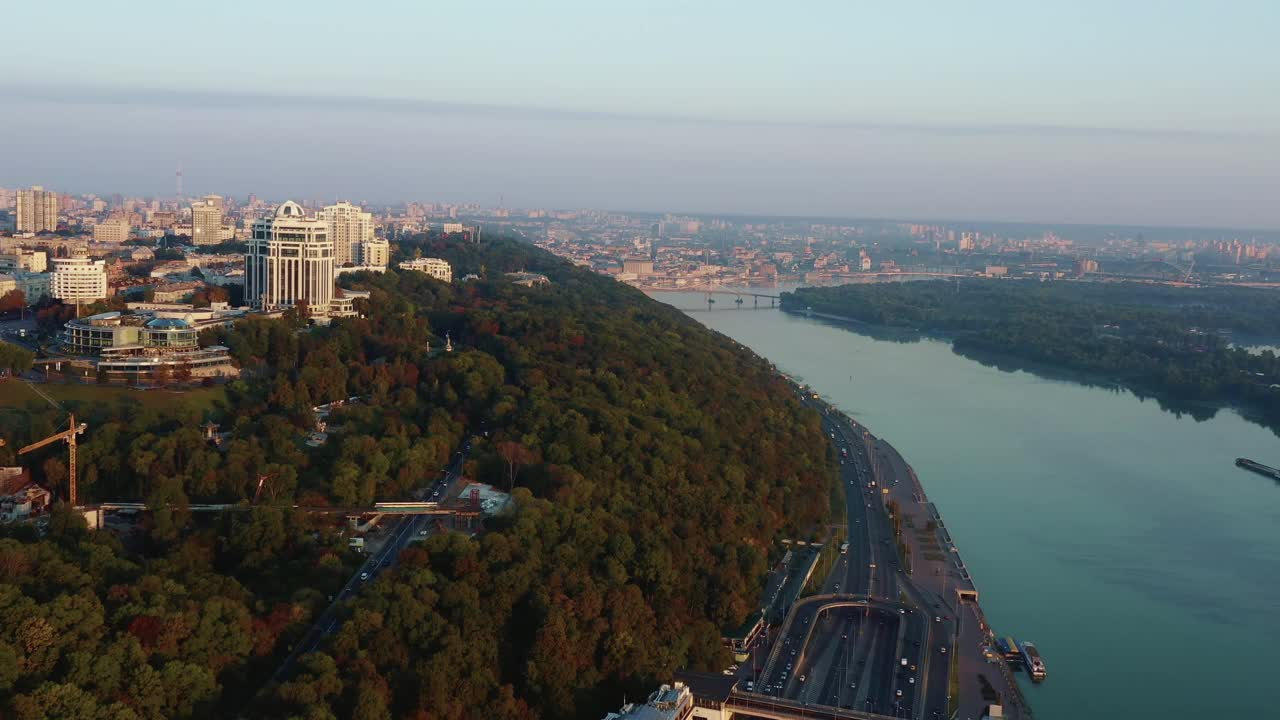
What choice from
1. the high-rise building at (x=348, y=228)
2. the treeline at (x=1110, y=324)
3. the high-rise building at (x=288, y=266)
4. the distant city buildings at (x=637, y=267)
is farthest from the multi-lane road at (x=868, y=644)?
the distant city buildings at (x=637, y=267)

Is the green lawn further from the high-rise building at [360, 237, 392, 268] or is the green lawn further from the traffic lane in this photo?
the high-rise building at [360, 237, 392, 268]

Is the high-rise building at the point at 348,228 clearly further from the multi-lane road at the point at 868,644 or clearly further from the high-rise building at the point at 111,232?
the multi-lane road at the point at 868,644

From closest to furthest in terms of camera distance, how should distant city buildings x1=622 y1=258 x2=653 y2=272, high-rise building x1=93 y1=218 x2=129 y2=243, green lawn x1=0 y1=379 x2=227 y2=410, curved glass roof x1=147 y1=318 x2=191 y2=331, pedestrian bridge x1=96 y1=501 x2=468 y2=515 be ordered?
pedestrian bridge x1=96 y1=501 x2=468 y2=515 < green lawn x1=0 y1=379 x2=227 y2=410 < curved glass roof x1=147 y1=318 x2=191 y2=331 < high-rise building x1=93 y1=218 x2=129 y2=243 < distant city buildings x1=622 y1=258 x2=653 y2=272

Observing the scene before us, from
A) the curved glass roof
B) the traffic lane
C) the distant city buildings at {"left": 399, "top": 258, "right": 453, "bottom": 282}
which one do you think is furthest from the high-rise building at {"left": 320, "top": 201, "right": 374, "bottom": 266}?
the traffic lane

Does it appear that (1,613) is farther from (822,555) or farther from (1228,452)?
(1228,452)

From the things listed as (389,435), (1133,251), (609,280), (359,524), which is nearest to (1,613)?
(359,524)
